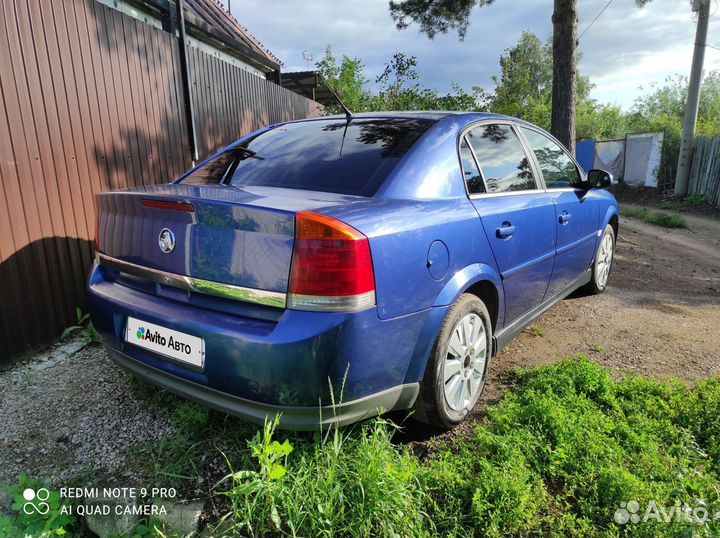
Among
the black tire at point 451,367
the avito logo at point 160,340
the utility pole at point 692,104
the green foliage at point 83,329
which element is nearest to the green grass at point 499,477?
the black tire at point 451,367

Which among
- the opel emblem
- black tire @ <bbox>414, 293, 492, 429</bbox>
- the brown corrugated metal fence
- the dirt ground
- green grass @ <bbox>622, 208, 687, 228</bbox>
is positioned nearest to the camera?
the opel emblem

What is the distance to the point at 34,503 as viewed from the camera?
1.83 m

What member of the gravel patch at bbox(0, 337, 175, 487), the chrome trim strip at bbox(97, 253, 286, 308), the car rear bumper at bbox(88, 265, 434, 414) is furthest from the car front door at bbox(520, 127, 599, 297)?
the gravel patch at bbox(0, 337, 175, 487)

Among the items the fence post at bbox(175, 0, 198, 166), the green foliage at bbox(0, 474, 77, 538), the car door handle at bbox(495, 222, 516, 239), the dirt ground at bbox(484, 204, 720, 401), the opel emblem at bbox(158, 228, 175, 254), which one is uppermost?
the fence post at bbox(175, 0, 198, 166)

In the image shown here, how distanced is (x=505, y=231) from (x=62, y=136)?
3254mm

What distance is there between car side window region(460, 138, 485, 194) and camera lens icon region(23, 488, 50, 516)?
2391 mm

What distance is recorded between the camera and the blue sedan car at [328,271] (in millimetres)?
1719

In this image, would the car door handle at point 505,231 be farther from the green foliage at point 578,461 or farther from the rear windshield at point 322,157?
the green foliage at point 578,461

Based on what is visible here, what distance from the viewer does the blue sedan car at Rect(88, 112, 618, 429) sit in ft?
5.64

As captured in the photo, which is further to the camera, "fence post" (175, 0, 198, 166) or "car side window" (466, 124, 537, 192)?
"fence post" (175, 0, 198, 166)

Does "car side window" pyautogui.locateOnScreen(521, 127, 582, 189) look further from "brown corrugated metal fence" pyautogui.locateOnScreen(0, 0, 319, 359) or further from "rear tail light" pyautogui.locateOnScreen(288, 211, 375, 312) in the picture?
"brown corrugated metal fence" pyautogui.locateOnScreen(0, 0, 319, 359)

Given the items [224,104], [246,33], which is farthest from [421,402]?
[246,33]

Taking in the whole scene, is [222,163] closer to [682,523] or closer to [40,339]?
[40,339]

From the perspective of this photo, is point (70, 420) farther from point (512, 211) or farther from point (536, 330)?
point (536, 330)
